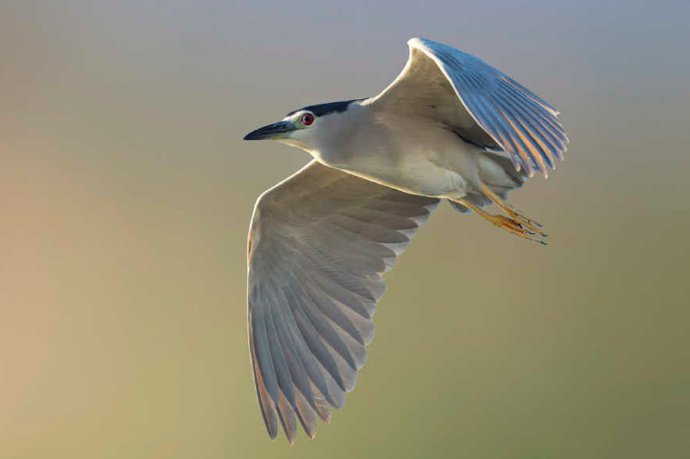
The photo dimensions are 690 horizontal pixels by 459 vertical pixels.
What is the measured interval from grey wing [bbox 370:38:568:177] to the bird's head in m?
0.15

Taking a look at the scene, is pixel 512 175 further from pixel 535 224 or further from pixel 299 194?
pixel 299 194

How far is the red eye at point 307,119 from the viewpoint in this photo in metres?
3.50

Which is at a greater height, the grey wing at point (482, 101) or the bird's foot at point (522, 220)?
the grey wing at point (482, 101)

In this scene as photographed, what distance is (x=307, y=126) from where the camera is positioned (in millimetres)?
3498

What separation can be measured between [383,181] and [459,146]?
12.2 inches

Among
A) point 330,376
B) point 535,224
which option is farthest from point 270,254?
point 535,224

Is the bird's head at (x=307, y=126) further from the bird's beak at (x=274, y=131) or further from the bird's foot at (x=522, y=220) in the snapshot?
the bird's foot at (x=522, y=220)

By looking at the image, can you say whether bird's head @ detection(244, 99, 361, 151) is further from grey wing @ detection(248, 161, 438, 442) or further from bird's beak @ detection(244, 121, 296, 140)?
grey wing @ detection(248, 161, 438, 442)

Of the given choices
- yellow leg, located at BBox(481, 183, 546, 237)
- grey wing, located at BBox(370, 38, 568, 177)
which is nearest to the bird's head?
grey wing, located at BBox(370, 38, 568, 177)

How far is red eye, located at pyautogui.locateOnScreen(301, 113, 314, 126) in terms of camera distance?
138 inches

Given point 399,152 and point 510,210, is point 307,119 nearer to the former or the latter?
point 399,152

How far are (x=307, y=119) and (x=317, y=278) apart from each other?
89 centimetres

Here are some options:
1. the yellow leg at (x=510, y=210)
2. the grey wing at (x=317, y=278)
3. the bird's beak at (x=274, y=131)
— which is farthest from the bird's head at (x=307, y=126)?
the yellow leg at (x=510, y=210)

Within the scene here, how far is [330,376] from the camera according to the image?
4.02 meters
